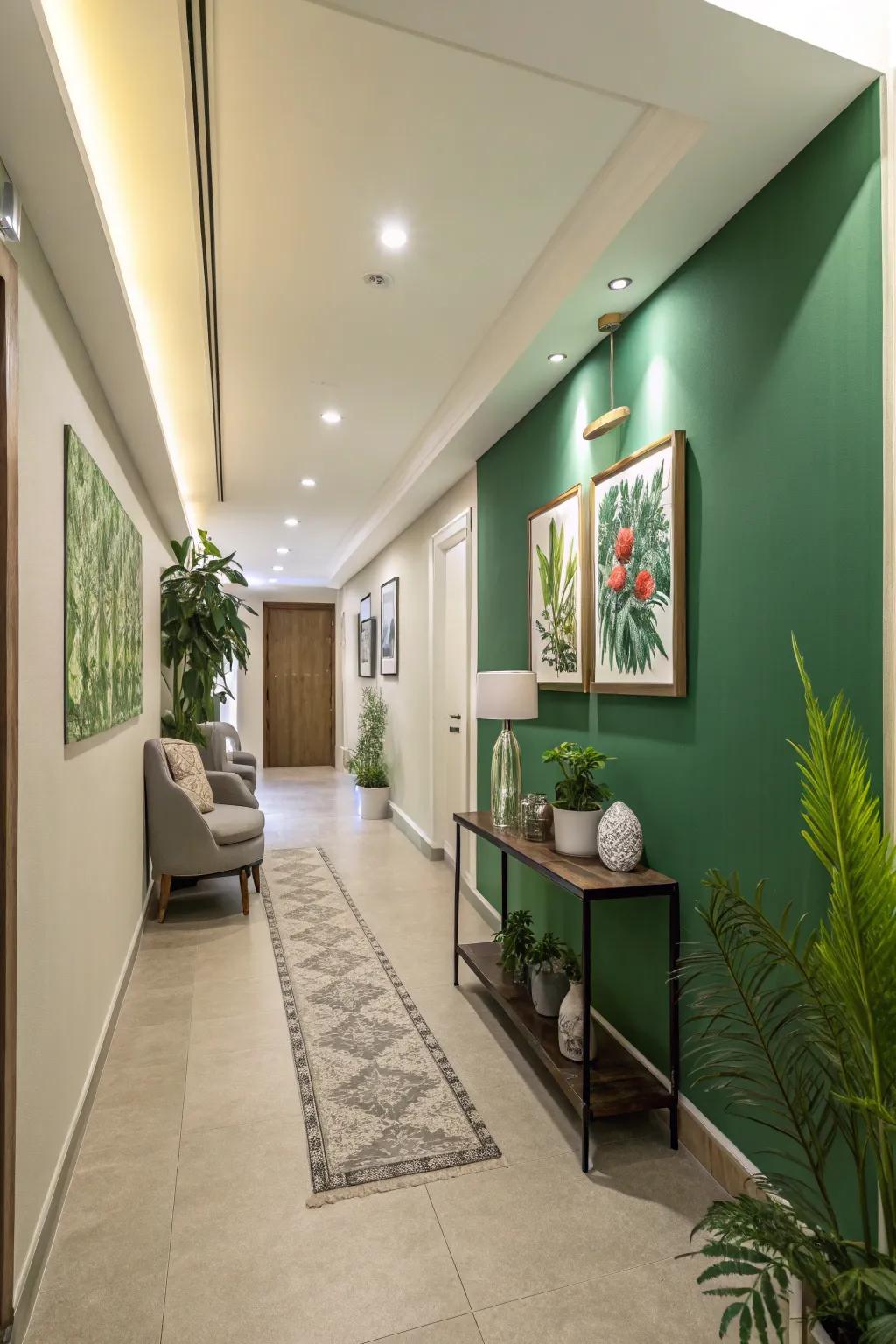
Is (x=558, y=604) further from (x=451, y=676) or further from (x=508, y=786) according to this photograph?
(x=451, y=676)

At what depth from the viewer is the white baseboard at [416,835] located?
536 cm

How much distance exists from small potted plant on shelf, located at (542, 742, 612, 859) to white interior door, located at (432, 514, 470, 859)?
195 centimetres

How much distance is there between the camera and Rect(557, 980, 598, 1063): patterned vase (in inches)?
87.5

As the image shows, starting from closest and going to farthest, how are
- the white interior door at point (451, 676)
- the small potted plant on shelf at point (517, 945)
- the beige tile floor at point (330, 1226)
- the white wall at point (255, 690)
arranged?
the beige tile floor at point (330, 1226) → the small potted plant on shelf at point (517, 945) → the white interior door at point (451, 676) → the white wall at point (255, 690)

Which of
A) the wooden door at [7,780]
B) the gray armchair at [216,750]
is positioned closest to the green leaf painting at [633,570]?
the wooden door at [7,780]

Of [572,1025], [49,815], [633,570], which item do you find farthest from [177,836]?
[633,570]

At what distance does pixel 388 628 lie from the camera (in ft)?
22.7

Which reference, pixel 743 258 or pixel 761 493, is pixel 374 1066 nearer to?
pixel 761 493

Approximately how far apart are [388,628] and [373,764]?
1.32m

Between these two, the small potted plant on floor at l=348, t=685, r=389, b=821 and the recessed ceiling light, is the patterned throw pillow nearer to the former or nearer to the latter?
the small potted plant on floor at l=348, t=685, r=389, b=821

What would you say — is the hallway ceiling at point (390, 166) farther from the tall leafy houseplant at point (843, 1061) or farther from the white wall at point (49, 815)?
the tall leafy houseplant at point (843, 1061)

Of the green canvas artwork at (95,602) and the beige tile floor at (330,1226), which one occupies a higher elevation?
the green canvas artwork at (95,602)

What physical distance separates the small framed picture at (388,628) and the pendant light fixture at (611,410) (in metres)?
4.13

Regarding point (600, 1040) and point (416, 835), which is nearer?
point (600, 1040)
